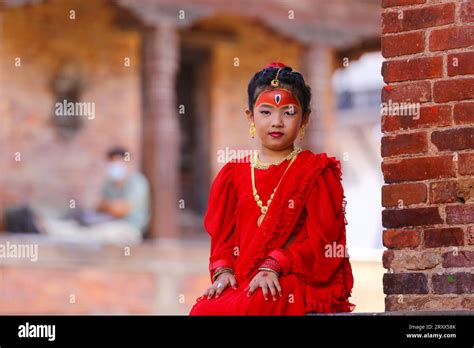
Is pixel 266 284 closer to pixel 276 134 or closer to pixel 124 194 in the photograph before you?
pixel 276 134

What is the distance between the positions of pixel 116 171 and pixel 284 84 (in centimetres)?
991

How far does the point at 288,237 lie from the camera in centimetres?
483

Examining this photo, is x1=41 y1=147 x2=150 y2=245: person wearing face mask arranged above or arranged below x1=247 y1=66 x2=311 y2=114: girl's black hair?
above

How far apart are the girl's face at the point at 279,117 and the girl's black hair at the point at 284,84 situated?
0.09 feet

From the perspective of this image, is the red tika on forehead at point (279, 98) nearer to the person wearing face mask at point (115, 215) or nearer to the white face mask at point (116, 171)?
the person wearing face mask at point (115, 215)

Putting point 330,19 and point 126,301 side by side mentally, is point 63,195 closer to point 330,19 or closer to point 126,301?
point 126,301

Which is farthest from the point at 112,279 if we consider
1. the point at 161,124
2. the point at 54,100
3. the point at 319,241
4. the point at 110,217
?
the point at 319,241

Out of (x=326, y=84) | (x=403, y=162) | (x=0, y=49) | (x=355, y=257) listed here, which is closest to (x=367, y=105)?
(x=326, y=84)

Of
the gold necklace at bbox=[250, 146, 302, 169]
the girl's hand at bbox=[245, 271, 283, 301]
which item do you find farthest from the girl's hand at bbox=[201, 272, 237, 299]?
the gold necklace at bbox=[250, 146, 302, 169]

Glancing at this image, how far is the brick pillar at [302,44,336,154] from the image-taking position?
1611cm

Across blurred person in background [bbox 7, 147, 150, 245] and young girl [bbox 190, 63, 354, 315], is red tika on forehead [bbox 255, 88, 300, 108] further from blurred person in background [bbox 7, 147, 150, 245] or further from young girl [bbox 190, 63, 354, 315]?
→ blurred person in background [bbox 7, 147, 150, 245]

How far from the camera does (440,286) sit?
4.86 m

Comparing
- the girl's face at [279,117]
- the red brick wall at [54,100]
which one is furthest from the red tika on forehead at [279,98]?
the red brick wall at [54,100]
